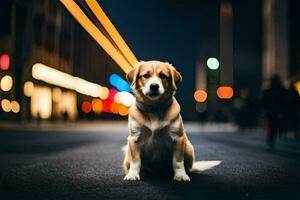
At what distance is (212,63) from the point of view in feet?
106

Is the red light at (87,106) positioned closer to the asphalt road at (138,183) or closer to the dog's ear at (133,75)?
the asphalt road at (138,183)

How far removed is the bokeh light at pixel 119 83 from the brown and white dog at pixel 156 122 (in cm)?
11418

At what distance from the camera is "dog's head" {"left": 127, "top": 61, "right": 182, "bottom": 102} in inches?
253

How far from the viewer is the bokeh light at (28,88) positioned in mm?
48403

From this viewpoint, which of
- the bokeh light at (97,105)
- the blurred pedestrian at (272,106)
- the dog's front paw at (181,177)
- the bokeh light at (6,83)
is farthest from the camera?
the bokeh light at (97,105)

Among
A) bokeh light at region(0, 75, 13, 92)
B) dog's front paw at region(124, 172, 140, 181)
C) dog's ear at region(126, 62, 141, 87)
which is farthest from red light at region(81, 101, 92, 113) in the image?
dog's ear at region(126, 62, 141, 87)

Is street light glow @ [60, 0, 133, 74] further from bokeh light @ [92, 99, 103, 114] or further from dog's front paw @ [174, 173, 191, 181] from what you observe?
dog's front paw @ [174, 173, 191, 181]

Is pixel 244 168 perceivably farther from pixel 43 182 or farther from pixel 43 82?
pixel 43 82

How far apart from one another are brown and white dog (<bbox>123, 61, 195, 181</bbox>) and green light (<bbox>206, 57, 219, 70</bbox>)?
25543 millimetres

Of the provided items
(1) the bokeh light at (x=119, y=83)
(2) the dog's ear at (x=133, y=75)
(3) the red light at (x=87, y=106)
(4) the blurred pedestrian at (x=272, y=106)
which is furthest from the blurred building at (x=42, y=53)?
(1) the bokeh light at (x=119, y=83)

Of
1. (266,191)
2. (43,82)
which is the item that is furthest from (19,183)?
(43,82)

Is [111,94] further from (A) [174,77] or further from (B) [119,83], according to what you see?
(A) [174,77]

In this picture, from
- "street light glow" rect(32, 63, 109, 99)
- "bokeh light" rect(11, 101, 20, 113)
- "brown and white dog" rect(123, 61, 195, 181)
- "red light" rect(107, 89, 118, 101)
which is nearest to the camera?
"brown and white dog" rect(123, 61, 195, 181)

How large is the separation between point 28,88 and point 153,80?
1723 inches
